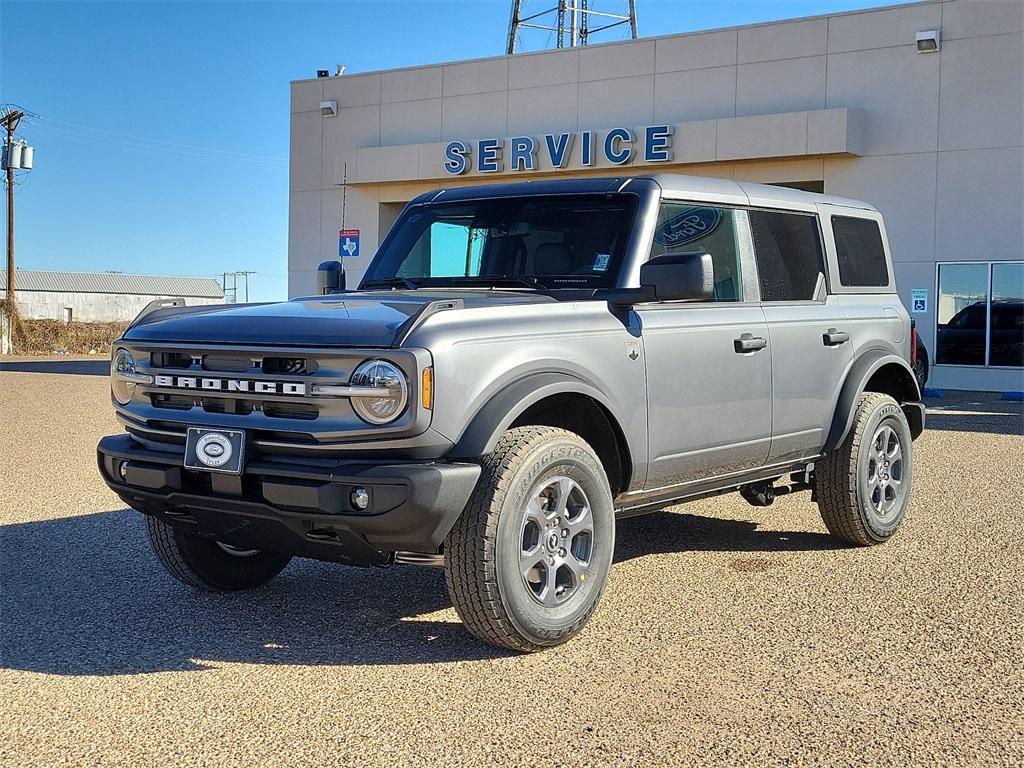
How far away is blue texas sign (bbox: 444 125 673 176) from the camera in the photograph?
24188mm

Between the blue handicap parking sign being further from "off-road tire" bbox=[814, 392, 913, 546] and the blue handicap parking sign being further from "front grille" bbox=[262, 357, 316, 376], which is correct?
"front grille" bbox=[262, 357, 316, 376]

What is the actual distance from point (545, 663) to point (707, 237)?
2380mm

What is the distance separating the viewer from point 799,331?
621 centimetres

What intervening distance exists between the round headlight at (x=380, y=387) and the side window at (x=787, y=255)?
→ 2.58m

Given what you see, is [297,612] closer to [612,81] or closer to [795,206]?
[795,206]

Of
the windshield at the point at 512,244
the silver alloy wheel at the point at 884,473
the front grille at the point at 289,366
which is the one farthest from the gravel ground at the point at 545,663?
the windshield at the point at 512,244

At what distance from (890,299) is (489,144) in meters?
19.9

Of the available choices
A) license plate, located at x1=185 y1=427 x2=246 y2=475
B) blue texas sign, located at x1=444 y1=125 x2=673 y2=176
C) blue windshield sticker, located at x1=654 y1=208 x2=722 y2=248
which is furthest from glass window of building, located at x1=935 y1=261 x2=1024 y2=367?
license plate, located at x1=185 y1=427 x2=246 y2=475

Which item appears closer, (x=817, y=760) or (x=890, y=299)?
(x=817, y=760)

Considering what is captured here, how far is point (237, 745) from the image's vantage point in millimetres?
3646

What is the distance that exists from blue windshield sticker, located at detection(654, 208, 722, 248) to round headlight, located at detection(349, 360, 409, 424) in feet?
5.99

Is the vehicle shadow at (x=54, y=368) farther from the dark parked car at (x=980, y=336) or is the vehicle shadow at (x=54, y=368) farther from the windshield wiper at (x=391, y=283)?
the windshield wiper at (x=391, y=283)

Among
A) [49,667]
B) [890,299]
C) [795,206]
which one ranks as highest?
[795,206]

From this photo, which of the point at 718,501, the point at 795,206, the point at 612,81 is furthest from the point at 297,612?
the point at 612,81
